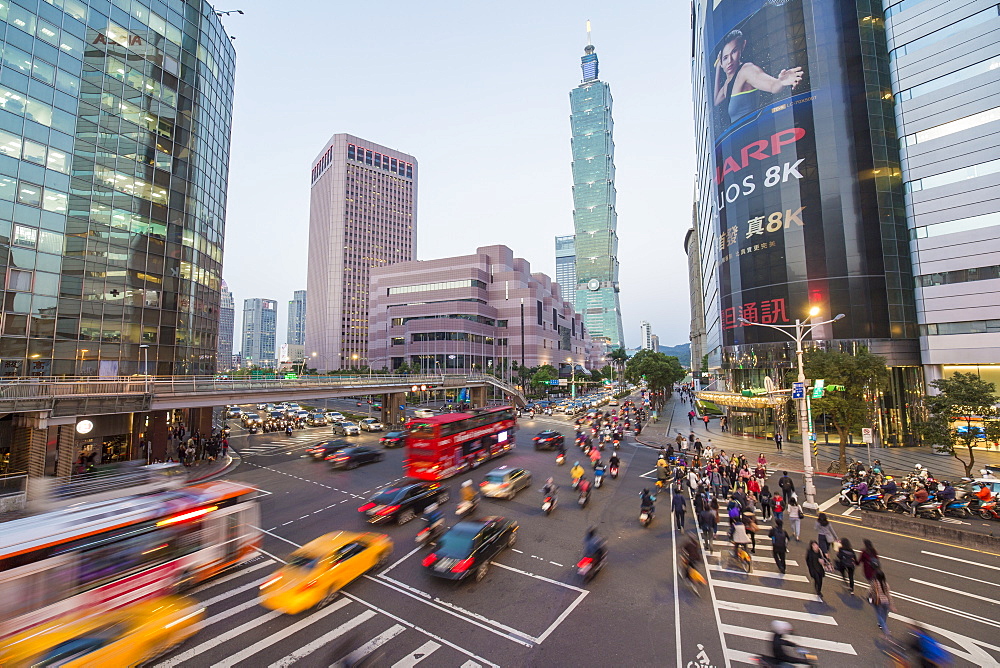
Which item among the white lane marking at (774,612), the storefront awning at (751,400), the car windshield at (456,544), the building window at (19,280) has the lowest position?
the white lane marking at (774,612)

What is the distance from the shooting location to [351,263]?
156 m

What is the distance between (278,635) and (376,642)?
2.54 meters

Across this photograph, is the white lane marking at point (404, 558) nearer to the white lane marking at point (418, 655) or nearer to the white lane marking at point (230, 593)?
the white lane marking at point (230, 593)

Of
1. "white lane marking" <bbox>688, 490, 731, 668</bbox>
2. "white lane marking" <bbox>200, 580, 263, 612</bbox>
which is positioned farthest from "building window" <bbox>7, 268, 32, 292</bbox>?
"white lane marking" <bbox>688, 490, 731, 668</bbox>

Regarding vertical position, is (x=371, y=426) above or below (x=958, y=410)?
below

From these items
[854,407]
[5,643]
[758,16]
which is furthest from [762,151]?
[5,643]

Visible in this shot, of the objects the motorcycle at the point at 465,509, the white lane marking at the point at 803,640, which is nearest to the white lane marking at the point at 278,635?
the motorcycle at the point at 465,509

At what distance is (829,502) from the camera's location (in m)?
20.9

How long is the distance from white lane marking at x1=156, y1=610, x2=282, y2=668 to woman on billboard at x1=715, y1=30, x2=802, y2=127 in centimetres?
5516

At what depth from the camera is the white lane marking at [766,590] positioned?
12.0 meters

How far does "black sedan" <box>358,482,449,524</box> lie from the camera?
17266 mm

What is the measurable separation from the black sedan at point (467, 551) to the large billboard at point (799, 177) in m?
37.6

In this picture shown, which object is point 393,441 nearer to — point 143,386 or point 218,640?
point 143,386

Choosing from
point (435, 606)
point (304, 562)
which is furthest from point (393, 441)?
point (435, 606)
